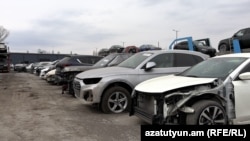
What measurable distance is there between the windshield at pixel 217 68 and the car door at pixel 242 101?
34cm

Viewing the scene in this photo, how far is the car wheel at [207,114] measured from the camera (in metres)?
5.76

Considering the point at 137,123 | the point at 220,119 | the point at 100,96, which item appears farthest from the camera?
the point at 100,96

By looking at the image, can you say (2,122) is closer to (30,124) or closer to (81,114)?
(30,124)

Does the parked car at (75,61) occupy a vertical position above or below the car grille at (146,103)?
A: above

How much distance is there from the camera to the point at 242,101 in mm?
6043

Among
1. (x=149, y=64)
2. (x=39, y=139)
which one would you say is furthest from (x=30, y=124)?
(x=149, y=64)

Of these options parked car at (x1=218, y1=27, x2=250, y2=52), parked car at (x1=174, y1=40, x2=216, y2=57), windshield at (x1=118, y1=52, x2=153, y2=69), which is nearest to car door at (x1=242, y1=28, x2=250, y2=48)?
parked car at (x1=218, y1=27, x2=250, y2=52)

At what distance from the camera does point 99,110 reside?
9117 mm

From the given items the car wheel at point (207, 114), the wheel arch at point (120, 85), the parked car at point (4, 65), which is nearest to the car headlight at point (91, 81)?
the wheel arch at point (120, 85)

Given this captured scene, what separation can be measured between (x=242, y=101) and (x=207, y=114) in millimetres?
740

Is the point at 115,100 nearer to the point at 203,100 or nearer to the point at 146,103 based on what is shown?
the point at 146,103

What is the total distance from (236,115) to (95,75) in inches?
161

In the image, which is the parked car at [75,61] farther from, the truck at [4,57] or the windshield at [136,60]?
the truck at [4,57]

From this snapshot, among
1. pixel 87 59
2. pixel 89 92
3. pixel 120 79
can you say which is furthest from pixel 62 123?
pixel 87 59
